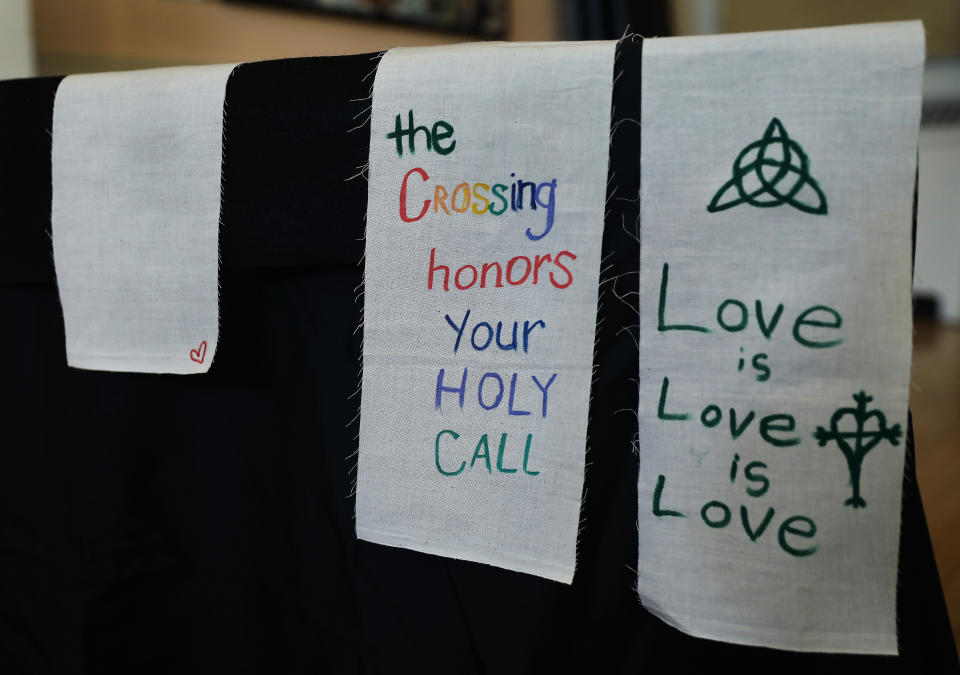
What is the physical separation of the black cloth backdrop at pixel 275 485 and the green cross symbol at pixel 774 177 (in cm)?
7

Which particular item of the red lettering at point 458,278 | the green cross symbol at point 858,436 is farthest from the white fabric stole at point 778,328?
the red lettering at point 458,278

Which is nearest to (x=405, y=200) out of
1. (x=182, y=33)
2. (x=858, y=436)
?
(x=858, y=436)

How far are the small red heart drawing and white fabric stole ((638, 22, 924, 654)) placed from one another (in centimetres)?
35

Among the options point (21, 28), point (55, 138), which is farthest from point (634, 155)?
point (21, 28)

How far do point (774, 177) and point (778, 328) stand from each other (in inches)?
3.7

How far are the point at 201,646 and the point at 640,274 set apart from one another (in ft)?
1.72

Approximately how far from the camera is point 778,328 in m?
0.46

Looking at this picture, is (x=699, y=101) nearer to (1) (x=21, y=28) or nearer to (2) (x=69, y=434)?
(2) (x=69, y=434)

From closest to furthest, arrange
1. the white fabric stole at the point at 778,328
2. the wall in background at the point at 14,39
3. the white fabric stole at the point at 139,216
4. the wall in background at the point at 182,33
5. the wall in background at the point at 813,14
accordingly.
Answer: the white fabric stole at the point at 778,328
the white fabric stole at the point at 139,216
the wall in background at the point at 14,39
the wall in background at the point at 182,33
the wall in background at the point at 813,14

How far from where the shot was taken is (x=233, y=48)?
2045 mm

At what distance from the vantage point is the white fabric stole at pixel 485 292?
494 mm

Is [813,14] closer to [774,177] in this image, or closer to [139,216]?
[774,177]

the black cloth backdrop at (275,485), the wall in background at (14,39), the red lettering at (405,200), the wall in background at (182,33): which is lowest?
the black cloth backdrop at (275,485)

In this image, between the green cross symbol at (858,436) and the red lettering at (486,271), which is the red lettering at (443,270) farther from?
the green cross symbol at (858,436)
